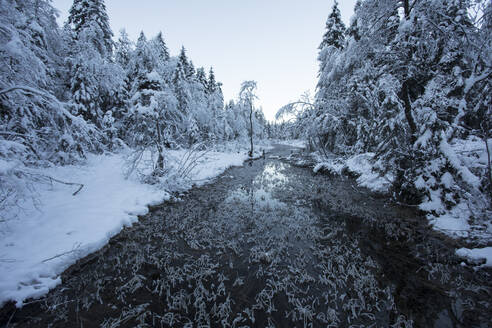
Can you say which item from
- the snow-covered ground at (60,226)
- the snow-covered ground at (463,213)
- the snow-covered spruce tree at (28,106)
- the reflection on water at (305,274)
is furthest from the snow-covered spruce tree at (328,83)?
the snow-covered spruce tree at (28,106)

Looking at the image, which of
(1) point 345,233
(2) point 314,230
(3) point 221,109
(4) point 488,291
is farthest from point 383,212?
(3) point 221,109

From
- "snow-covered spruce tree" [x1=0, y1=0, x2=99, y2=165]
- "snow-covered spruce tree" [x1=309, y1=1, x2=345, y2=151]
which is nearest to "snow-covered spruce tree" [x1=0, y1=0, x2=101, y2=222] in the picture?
"snow-covered spruce tree" [x1=0, y1=0, x2=99, y2=165]

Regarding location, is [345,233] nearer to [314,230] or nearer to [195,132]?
[314,230]

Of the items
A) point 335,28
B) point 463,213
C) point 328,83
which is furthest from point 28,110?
point 335,28

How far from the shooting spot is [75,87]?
1384 centimetres

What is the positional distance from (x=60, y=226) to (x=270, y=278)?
5.99 m

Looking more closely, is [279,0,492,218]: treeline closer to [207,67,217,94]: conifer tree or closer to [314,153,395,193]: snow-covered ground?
[314,153,395,193]: snow-covered ground

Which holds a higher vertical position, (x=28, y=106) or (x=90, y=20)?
(x=90, y=20)

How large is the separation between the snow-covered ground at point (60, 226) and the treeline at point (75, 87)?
4.20 ft

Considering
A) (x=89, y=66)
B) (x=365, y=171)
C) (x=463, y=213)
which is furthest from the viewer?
(x=89, y=66)

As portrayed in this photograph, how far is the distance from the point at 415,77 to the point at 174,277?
1050 cm

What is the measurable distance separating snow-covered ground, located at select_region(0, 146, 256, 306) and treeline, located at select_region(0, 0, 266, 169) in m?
1.28

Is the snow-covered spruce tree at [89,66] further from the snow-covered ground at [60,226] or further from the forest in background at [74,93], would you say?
the snow-covered ground at [60,226]

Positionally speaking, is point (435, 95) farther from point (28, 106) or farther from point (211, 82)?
point (211, 82)
